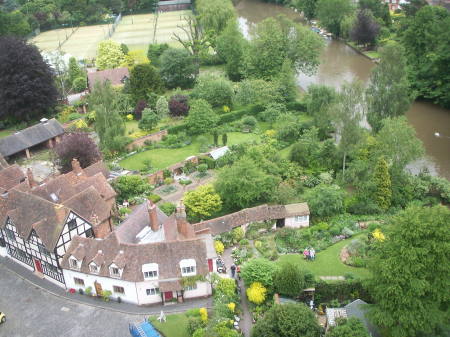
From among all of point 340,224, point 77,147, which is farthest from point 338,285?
point 77,147

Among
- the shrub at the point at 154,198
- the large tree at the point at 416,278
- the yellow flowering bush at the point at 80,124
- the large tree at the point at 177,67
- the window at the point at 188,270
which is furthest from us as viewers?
the large tree at the point at 177,67

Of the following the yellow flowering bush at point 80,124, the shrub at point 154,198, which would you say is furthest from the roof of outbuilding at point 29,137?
the shrub at point 154,198

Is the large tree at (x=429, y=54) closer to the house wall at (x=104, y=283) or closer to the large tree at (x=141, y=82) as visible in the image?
the large tree at (x=141, y=82)

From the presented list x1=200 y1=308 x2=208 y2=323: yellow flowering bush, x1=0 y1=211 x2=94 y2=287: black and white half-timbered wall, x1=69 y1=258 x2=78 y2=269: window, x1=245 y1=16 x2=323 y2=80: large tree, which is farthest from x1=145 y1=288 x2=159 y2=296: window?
x1=245 y1=16 x2=323 y2=80: large tree

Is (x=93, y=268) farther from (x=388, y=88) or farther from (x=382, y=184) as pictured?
(x=388, y=88)

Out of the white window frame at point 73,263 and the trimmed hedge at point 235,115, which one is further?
the trimmed hedge at point 235,115
